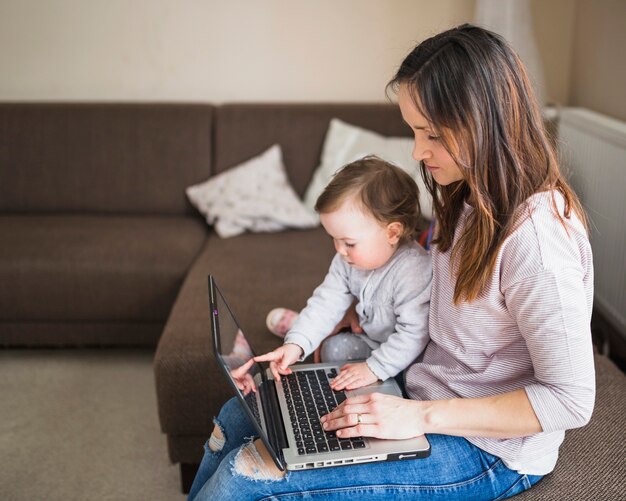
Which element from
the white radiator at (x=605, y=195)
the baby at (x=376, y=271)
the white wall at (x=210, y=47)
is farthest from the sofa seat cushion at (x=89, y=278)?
the white radiator at (x=605, y=195)

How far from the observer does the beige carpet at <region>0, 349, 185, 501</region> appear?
206 cm

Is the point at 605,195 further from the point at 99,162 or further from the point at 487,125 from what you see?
the point at 99,162

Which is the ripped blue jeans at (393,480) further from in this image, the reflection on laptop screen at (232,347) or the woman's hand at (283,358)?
the woman's hand at (283,358)

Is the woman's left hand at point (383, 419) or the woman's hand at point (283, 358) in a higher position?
the woman's left hand at point (383, 419)

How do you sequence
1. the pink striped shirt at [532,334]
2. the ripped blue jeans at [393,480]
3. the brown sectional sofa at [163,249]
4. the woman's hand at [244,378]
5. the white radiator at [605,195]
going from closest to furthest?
the pink striped shirt at [532,334] → the ripped blue jeans at [393,480] → the woman's hand at [244,378] → the brown sectional sofa at [163,249] → the white radiator at [605,195]

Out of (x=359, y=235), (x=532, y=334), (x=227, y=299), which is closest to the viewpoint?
(x=532, y=334)

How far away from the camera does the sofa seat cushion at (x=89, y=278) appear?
264 cm

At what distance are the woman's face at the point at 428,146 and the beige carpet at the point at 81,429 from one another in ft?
4.00

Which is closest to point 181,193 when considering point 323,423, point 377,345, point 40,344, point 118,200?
point 118,200

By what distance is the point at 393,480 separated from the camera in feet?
4.06

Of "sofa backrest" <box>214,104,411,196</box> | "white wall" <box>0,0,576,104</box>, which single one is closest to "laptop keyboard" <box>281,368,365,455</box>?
"sofa backrest" <box>214,104,411,196</box>

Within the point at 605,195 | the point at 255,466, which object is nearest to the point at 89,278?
the point at 255,466

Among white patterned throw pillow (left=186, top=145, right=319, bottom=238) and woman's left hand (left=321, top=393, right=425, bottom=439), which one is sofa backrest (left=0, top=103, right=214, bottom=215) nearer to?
white patterned throw pillow (left=186, top=145, right=319, bottom=238)

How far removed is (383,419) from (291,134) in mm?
2059
